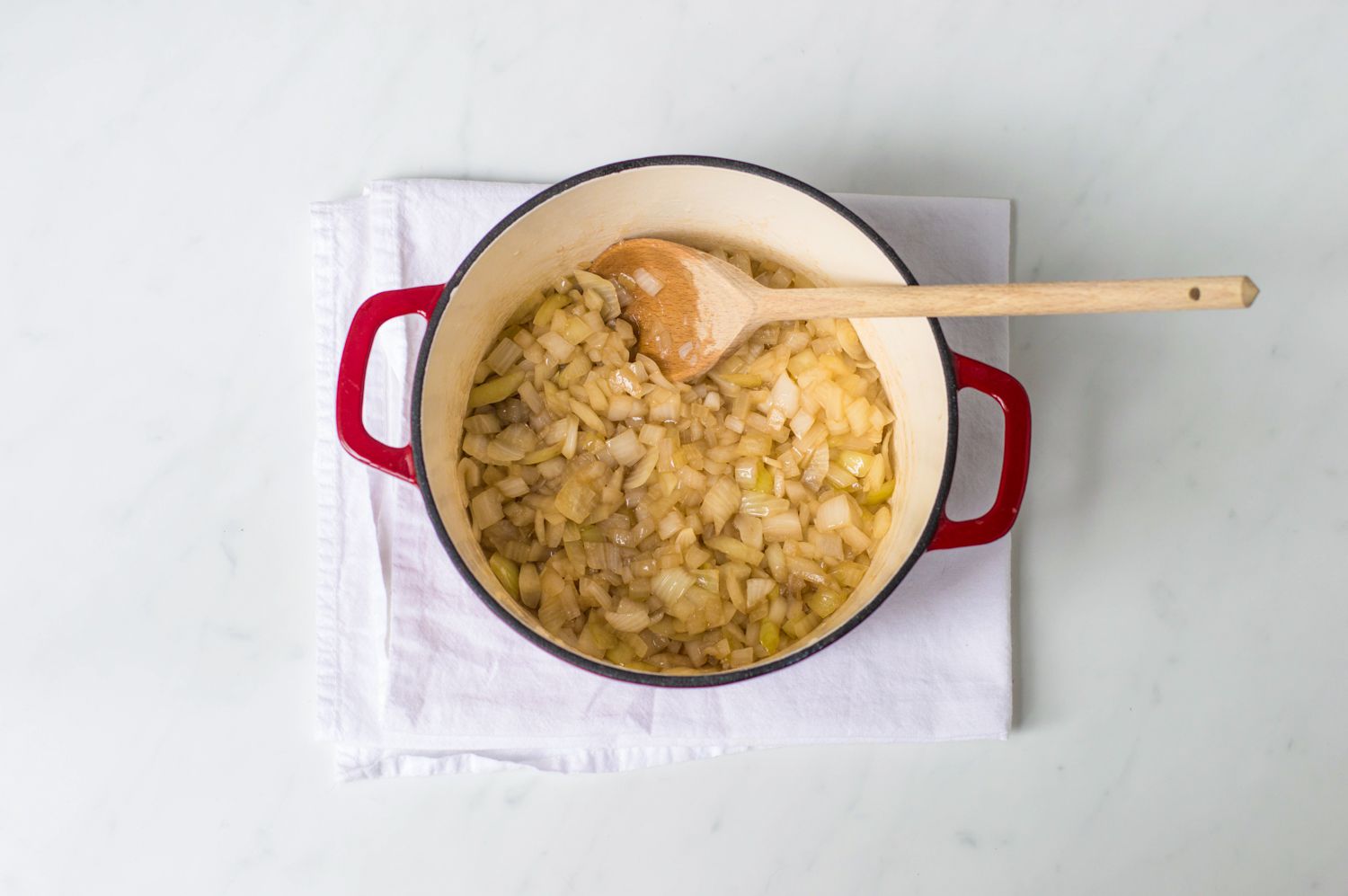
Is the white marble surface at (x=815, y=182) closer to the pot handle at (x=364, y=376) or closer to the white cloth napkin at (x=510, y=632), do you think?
the white cloth napkin at (x=510, y=632)

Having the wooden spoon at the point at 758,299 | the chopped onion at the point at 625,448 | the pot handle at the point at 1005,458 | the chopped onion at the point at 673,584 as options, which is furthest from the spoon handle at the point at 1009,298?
the chopped onion at the point at 673,584

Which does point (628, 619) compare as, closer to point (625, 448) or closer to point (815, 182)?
point (625, 448)

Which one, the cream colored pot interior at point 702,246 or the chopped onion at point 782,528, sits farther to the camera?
the chopped onion at point 782,528

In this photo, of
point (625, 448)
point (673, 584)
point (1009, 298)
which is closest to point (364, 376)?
point (625, 448)

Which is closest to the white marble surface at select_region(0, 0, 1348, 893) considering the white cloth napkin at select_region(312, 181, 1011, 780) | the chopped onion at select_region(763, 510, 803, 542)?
the white cloth napkin at select_region(312, 181, 1011, 780)

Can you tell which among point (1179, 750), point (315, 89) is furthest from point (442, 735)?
point (1179, 750)

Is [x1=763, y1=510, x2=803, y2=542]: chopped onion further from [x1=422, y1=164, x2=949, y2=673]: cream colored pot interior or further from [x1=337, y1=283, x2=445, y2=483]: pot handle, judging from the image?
[x1=337, y1=283, x2=445, y2=483]: pot handle
